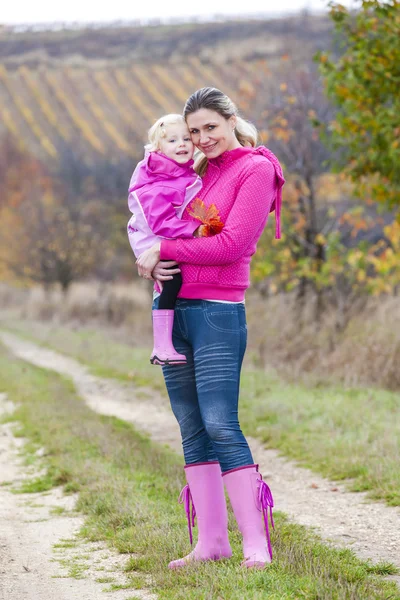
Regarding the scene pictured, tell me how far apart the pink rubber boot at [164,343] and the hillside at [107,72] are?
60.9 metres

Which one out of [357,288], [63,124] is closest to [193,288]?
[357,288]

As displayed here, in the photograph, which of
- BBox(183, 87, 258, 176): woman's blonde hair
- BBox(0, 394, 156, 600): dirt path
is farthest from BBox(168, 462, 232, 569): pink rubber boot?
BBox(183, 87, 258, 176): woman's blonde hair

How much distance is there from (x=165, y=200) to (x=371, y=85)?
18.5ft

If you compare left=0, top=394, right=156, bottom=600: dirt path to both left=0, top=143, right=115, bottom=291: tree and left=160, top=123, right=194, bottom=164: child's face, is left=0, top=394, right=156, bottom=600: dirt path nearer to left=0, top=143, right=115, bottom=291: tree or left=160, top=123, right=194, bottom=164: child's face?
left=160, top=123, right=194, bottom=164: child's face

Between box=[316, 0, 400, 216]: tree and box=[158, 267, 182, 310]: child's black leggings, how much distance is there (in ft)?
16.4

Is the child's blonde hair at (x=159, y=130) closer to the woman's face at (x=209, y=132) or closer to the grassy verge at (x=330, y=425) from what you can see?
the woman's face at (x=209, y=132)

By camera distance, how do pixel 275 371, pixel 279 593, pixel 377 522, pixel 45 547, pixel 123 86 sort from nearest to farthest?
pixel 279 593
pixel 45 547
pixel 377 522
pixel 275 371
pixel 123 86

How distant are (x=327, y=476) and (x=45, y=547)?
253 cm

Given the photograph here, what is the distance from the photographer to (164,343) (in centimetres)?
360

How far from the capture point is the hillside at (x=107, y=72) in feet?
238

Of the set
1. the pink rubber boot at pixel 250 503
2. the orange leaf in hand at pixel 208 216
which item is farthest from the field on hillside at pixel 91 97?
the pink rubber boot at pixel 250 503

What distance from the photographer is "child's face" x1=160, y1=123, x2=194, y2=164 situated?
144 inches

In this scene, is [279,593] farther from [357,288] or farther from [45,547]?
[357,288]

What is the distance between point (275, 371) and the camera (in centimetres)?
1144
